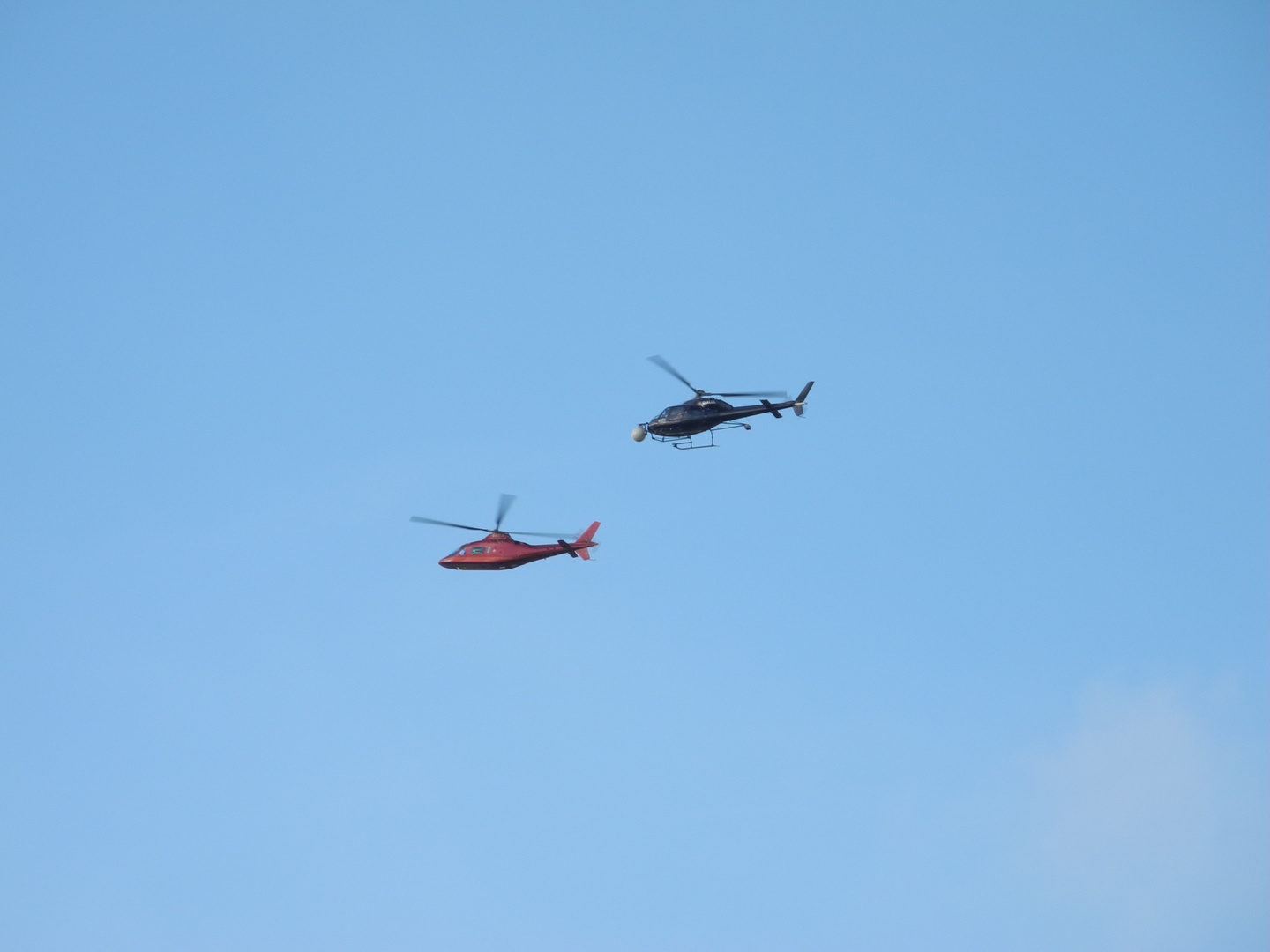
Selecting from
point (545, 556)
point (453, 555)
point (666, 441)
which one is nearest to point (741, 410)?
point (666, 441)

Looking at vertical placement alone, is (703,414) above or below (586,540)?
above

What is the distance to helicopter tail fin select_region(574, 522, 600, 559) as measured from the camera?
220 ft

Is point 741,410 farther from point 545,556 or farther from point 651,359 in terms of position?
point 545,556

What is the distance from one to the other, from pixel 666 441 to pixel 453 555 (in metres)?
13.2

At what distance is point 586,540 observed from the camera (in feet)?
221

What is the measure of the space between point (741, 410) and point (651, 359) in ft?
19.3

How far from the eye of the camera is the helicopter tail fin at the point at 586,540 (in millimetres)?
67000

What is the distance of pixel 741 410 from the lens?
69688 mm

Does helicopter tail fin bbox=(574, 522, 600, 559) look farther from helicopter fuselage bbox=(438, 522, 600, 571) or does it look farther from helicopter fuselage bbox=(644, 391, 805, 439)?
helicopter fuselage bbox=(644, 391, 805, 439)

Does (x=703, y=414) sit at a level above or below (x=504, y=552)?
above

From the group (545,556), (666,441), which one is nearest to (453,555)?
(545,556)

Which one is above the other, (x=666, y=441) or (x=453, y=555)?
(x=666, y=441)

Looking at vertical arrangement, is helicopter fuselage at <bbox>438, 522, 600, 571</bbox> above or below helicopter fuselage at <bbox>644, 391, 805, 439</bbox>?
below

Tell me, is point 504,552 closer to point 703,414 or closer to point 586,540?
point 586,540
